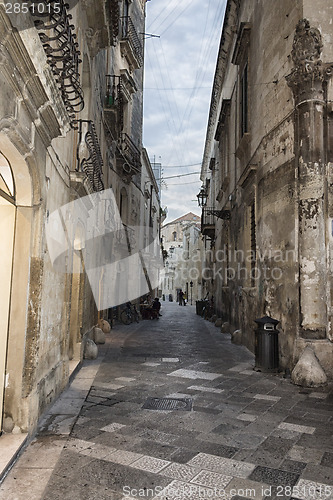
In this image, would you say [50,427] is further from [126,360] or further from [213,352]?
[213,352]

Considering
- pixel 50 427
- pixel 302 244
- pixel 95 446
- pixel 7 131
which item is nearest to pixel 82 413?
pixel 50 427

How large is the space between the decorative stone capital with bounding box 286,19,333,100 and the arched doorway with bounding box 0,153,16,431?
6155 mm

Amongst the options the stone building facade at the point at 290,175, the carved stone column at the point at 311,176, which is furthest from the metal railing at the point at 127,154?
the carved stone column at the point at 311,176

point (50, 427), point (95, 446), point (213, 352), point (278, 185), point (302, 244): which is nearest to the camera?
point (95, 446)

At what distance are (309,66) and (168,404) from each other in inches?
266

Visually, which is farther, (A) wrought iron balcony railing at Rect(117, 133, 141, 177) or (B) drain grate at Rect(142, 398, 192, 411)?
(A) wrought iron balcony railing at Rect(117, 133, 141, 177)

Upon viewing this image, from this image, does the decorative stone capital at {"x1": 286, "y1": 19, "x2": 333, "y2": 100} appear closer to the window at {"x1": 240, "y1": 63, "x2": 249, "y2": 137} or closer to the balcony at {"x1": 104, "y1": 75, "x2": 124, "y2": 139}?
the window at {"x1": 240, "y1": 63, "x2": 249, "y2": 137}

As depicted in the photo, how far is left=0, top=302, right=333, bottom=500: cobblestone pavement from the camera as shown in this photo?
10.9ft

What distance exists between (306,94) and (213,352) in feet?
21.5

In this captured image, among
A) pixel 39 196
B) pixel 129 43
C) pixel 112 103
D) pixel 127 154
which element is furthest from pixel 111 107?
pixel 39 196

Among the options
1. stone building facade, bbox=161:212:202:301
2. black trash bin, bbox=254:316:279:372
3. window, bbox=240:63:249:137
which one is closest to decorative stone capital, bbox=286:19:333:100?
window, bbox=240:63:249:137

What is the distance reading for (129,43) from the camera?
17922 millimetres

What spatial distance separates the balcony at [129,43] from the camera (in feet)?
57.3

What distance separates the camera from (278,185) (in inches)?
353
